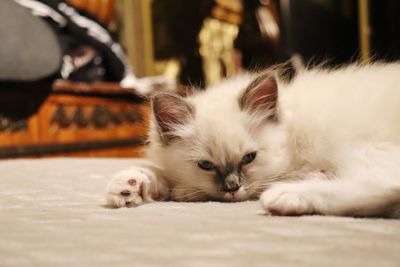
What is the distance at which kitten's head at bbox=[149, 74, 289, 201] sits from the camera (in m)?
1.08

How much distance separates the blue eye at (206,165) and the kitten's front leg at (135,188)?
0.34ft

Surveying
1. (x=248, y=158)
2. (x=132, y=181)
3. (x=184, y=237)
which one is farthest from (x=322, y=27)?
(x=184, y=237)

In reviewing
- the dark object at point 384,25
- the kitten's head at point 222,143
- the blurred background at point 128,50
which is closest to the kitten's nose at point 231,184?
the kitten's head at point 222,143

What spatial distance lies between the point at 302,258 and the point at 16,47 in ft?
6.34

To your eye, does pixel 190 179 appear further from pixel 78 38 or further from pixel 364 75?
pixel 78 38

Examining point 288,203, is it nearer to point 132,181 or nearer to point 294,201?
point 294,201

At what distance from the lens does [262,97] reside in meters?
1.16

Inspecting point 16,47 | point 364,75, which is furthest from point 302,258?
point 16,47

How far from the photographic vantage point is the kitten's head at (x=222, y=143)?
3.53ft

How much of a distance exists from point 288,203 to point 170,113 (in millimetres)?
476

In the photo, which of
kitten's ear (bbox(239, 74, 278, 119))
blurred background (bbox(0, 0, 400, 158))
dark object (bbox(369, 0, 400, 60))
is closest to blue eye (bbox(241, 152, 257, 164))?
kitten's ear (bbox(239, 74, 278, 119))

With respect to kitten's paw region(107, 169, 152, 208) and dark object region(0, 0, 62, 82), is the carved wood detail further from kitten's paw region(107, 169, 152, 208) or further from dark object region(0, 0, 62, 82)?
kitten's paw region(107, 169, 152, 208)

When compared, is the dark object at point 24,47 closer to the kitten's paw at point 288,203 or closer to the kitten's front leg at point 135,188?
the kitten's front leg at point 135,188

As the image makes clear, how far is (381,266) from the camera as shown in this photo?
502 millimetres
